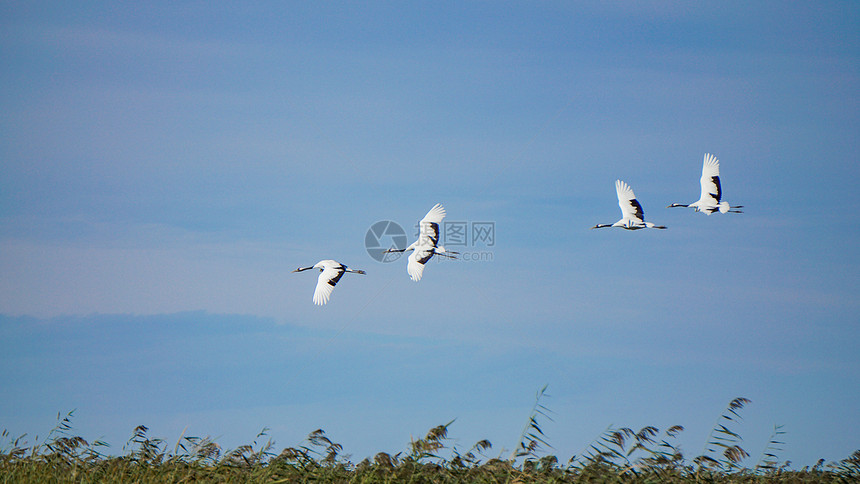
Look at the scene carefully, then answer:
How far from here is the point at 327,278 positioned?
64.1 feet

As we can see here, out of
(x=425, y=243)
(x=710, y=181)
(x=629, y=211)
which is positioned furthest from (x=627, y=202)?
(x=425, y=243)

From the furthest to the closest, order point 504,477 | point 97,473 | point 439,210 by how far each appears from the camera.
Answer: point 439,210
point 97,473
point 504,477

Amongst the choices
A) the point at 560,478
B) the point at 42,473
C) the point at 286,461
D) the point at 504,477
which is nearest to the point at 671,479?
the point at 560,478

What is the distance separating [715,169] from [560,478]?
1238 centimetres

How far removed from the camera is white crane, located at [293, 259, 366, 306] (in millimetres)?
19016

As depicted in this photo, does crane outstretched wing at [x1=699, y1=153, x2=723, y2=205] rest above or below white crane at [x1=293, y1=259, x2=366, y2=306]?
above

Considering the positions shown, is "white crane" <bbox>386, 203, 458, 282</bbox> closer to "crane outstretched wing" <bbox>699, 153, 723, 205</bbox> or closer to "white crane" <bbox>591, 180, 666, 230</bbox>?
"white crane" <bbox>591, 180, 666, 230</bbox>

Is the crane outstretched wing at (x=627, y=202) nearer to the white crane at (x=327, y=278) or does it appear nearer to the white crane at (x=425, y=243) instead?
the white crane at (x=425, y=243)

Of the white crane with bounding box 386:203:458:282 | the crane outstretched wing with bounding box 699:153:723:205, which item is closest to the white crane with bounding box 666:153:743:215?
the crane outstretched wing with bounding box 699:153:723:205

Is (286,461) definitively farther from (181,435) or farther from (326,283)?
(326,283)

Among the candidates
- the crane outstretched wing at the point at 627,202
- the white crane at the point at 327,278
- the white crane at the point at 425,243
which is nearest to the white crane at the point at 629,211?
the crane outstretched wing at the point at 627,202

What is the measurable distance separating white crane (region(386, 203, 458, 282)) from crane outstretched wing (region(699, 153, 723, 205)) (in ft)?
26.4

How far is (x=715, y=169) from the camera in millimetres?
21203

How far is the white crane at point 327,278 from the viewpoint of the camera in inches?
749
